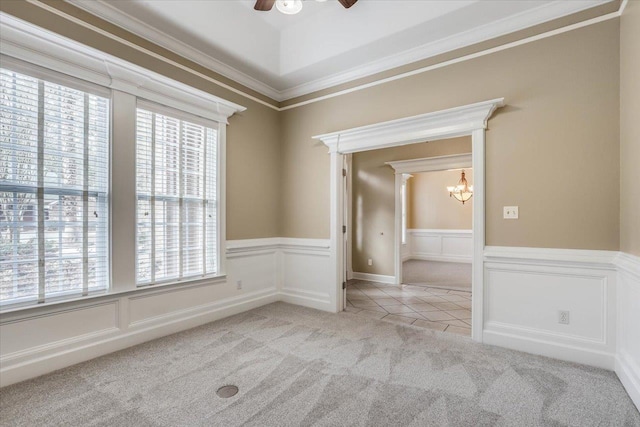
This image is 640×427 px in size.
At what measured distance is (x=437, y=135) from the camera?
3205mm

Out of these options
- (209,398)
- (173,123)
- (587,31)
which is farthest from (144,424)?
(587,31)

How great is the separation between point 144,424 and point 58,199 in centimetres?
185

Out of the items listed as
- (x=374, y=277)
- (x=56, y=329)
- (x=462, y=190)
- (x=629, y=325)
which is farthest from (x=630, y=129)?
(x=462, y=190)

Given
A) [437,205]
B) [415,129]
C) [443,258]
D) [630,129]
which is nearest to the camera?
[630,129]

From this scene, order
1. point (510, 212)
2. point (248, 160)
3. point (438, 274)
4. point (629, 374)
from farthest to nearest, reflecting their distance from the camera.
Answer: point (438, 274)
point (248, 160)
point (510, 212)
point (629, 374)

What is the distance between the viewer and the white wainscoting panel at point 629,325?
2.00m

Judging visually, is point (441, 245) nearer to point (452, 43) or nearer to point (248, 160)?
point (452, 43)

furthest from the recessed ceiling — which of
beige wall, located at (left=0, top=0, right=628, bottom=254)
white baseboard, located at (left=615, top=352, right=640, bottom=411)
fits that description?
white baseboard, located at (left=615, top=352, right=640, bottom=411)

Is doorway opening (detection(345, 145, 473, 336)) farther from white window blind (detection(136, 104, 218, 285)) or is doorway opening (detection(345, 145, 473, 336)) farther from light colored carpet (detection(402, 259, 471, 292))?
white window blind (detection(136, 104, 218, 285))

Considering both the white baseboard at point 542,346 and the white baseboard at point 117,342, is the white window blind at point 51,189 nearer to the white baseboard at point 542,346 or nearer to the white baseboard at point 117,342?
the white baseboard at point 117,342

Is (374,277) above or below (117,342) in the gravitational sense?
below

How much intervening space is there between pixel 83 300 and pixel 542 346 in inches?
156

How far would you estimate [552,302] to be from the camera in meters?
2.65

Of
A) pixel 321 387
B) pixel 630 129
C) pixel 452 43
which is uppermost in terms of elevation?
pixel 452 43
